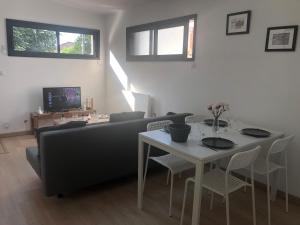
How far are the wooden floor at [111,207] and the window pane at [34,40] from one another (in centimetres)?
268

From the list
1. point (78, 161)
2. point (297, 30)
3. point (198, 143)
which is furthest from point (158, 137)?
point (297, 30)

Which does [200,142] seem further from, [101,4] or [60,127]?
[101,4]

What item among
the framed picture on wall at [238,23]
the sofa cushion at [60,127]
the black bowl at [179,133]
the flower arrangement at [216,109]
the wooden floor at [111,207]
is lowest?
the wooden floor at [111,207]

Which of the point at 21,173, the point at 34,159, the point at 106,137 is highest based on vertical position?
the point at 106,137

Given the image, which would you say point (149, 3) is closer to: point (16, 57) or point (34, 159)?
point (16, 57)

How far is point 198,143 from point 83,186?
1.33m

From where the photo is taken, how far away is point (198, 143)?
206 centimetres

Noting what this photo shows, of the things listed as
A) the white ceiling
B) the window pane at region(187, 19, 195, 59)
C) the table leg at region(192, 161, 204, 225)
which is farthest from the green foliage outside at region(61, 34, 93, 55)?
the table leg at region(192, 161, 204, 225)

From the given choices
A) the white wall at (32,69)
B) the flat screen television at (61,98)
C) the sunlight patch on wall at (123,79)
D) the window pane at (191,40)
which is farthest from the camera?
the sunlight patch on wall at (123,79)

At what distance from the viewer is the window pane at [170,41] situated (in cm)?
388

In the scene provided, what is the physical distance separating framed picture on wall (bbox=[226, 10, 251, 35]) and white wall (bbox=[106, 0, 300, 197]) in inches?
2.3

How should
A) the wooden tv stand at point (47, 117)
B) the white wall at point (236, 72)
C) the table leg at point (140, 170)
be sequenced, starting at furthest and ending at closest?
the wooden tv stand at point (47, 117), the white wall at point (236, 72), the table leg at point (140, 170)

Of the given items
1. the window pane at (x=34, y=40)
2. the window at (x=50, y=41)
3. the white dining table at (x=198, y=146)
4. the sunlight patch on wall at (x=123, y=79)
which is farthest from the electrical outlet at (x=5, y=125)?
the white dining table at (x=198, y=146)

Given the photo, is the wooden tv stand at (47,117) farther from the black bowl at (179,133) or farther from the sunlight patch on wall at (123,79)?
the black bowl at (179,133)
